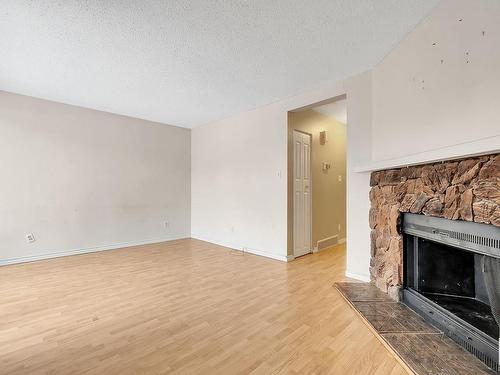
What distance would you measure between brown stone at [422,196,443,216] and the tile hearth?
32.4 inches

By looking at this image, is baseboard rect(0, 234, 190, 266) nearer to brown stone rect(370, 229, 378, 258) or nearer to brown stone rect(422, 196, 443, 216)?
brown stone rect(370, 229, 378, 258)

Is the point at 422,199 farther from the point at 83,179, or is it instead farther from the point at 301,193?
the point at 83,179

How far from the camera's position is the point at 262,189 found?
13.1 ft

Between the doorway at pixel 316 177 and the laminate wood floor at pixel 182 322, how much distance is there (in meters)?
0.74

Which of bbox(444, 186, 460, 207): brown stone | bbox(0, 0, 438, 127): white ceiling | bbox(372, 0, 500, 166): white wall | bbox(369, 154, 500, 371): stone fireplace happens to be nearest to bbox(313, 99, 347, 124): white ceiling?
bbox(0, 0, 438, 127): white ceiling

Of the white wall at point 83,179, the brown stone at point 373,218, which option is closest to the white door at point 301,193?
the brown stone at point 373,218

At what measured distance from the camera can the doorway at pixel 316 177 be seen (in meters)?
3.76

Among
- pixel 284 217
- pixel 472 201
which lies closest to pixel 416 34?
pixel 472 201

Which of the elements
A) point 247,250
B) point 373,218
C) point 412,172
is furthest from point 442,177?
point 247,250

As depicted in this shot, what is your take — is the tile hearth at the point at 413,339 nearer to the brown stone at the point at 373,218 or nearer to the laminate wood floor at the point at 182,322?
the laminate wood floor at the point at 182,322

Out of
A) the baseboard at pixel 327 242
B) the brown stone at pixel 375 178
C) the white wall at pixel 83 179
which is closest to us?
the brown stone at pixel 375 178

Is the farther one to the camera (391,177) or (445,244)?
(391,177)

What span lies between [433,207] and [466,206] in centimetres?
30

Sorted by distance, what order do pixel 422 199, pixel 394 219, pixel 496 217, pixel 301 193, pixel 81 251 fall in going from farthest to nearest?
pixel 81 251 < pixel 301 193 < pixel 394 219 < pixel 422 199 < pixel 496 217
